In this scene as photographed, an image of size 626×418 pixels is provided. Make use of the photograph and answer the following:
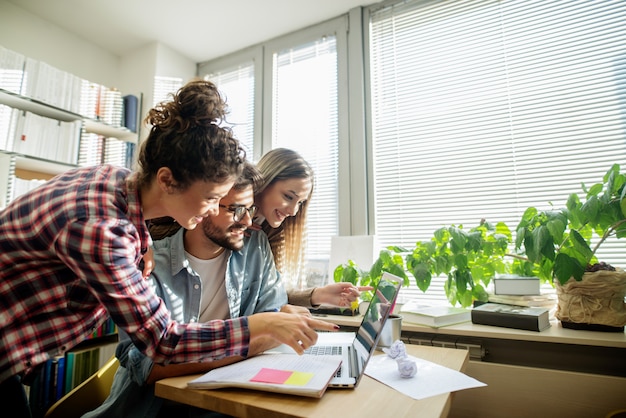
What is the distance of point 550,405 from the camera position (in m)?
1.29

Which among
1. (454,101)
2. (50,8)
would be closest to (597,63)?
(454,101)

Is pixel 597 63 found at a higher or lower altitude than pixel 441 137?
higher

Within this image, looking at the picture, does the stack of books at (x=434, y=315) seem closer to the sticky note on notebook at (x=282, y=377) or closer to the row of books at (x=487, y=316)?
the row of books at (x=487, y=316)

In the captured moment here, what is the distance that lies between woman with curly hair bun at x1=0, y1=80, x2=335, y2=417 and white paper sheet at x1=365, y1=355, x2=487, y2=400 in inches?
7.3

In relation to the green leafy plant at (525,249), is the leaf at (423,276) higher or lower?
lower

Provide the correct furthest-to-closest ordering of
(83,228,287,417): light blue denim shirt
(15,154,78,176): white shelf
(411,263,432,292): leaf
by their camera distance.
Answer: (15,154,78,176): white shelf, (411,263,432,292): leaf, (83,228,287,417): light blue denim shirt

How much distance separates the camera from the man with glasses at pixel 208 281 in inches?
38.4

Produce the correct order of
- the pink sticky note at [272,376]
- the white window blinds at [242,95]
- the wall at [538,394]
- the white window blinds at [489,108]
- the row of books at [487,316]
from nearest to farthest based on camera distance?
the pink sticky note at [272,376] < the wall at [538,394] < the row of books at [487,316] < the white window blinds at [489,108] < the white window blinds at [242,95]

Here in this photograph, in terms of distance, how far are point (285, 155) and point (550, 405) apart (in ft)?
4.52

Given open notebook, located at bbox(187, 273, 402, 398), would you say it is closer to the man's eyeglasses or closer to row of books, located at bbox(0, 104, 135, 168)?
the man's eyeglasses

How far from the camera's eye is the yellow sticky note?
0.78m

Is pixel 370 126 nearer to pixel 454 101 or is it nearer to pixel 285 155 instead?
pixel 454 101

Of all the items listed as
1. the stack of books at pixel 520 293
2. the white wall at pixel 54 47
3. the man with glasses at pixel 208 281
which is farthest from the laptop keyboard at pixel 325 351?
the white wall at pixel 54 47

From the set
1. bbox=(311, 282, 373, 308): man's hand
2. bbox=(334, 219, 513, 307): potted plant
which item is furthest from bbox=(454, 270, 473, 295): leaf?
bbox=(311, 282, 373, 308): man's hand
